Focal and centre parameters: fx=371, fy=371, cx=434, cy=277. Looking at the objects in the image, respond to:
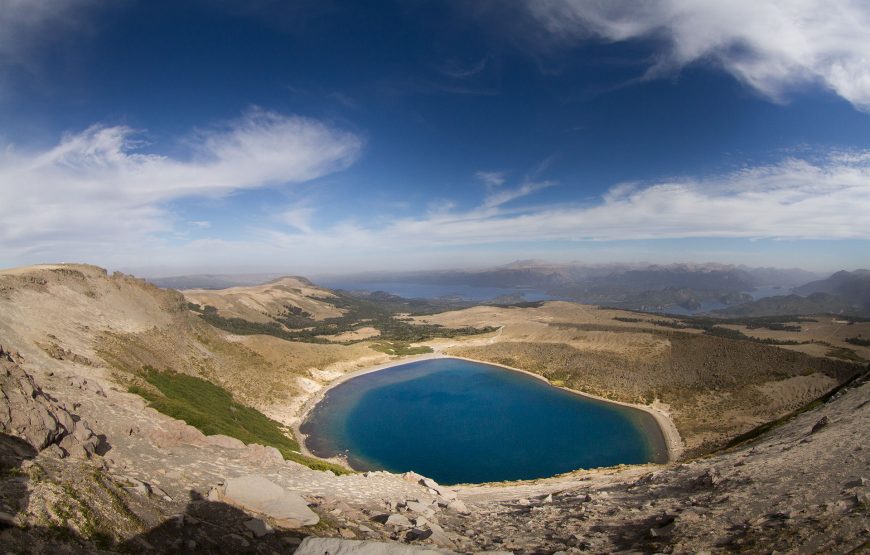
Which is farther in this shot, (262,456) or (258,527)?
(262,456)

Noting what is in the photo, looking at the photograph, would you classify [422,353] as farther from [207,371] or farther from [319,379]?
[207,371]

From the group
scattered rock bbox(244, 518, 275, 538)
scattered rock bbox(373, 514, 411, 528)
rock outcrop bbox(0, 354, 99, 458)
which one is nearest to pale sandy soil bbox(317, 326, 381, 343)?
rock outcrop bbox(0, 354, 99, 458)

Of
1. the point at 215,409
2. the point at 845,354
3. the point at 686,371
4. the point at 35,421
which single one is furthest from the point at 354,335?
the point at 845,354

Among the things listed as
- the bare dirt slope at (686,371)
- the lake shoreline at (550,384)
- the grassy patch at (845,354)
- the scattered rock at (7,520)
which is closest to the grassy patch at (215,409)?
the lake shoreline at (550,384)

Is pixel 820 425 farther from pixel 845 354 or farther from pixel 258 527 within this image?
pixel 845 354

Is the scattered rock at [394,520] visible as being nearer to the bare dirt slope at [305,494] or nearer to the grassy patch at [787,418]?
the bare dirt slope at [305,494]

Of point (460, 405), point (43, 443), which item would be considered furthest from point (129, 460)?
point (460, 405)
